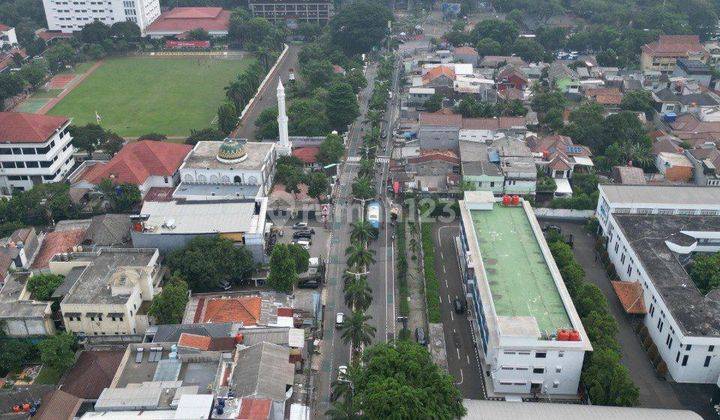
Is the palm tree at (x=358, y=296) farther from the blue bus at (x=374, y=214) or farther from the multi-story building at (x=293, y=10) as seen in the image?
the multi-story building at (x=293, y=10)

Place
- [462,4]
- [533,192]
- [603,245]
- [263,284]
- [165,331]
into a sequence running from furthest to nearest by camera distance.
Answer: [462,4] < [533,192] < [603,245] < [263,284] < [165,331]

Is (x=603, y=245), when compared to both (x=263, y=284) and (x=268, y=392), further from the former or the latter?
(x=268, y=392)

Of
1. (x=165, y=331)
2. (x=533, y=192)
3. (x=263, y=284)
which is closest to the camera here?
(x=165, y=331)

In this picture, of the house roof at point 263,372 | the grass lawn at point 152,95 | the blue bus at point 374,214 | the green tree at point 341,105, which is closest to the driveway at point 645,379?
the blue bus at point 374,214

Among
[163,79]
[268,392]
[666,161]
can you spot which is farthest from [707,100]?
[163,79]

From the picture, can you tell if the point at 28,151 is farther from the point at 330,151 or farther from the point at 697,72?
the point at 697,72

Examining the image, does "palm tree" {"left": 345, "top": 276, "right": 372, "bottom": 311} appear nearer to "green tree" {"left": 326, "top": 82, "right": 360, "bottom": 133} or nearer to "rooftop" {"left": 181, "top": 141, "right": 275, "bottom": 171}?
"rooftop" {"left": 181, "top": 141, "right": 275, "bottom": 171}

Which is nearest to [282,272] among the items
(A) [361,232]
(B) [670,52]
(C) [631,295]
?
(A) [361,232]
